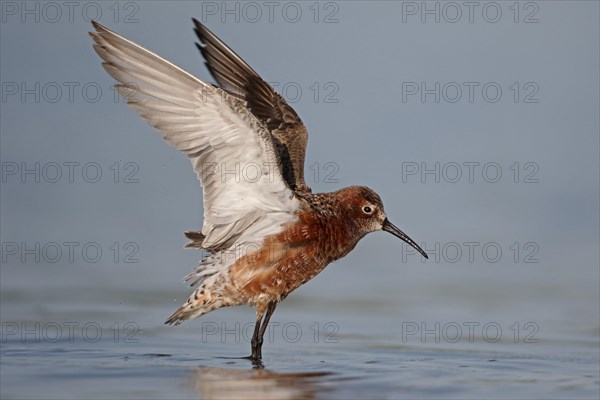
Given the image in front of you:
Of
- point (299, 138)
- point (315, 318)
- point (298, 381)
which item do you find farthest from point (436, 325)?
point (298, 381)

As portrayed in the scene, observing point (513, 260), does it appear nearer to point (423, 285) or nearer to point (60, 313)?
point (423, 285)

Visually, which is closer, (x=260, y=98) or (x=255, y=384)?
(x=255, y=384)

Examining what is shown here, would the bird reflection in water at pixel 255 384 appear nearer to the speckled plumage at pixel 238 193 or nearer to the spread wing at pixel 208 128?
the speckled plumage at pixel 238 193

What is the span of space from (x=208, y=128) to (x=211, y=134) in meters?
0.05

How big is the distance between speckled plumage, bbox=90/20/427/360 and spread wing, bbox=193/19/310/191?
0.01 metres

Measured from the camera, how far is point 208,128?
1041 cm

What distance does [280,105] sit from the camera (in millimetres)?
12141

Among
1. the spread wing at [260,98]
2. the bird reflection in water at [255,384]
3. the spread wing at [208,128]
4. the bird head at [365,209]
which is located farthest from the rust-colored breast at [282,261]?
the bird reflection in water at [255,384]

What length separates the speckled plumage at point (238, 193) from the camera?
10.4m

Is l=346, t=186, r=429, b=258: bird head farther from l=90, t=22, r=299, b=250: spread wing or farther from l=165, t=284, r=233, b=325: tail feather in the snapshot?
l=165, t=284, r=233, b=325: tail feather

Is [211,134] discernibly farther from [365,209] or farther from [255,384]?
[255,384]

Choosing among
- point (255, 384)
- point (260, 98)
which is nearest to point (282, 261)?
point (255, 384)

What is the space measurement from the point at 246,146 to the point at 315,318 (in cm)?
277

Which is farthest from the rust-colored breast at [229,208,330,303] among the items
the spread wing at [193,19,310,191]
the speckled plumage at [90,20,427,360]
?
the spread wing at [193,19,310,191]
